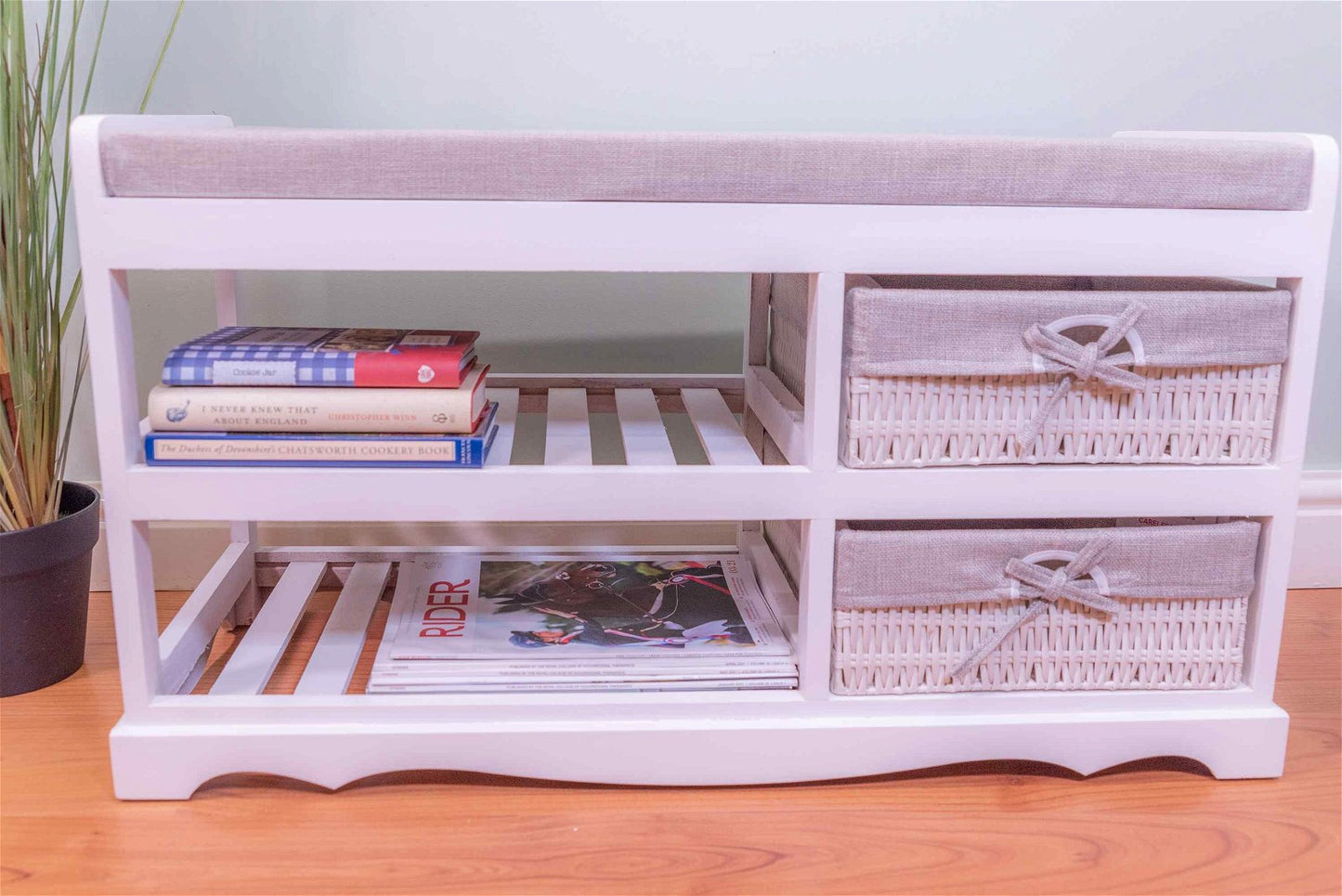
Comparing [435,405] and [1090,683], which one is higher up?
[435,405]

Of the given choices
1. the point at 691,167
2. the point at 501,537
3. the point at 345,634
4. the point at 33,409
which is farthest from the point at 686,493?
the point at 33,409

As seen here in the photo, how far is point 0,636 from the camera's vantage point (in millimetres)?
1100

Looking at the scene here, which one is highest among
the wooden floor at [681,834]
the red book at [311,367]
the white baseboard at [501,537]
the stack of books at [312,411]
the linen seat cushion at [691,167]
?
the linen seat cushion at [691,167]

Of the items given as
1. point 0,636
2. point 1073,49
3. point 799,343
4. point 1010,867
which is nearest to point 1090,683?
point 1010,867

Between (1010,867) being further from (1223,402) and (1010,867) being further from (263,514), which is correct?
(263,514)

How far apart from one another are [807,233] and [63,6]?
0.96 m

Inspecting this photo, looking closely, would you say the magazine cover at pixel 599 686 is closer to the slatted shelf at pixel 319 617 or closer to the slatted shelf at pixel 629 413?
the slatted shelf at pixel 319 617

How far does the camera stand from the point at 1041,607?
3.02ft

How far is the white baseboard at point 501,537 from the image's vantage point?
1.39m

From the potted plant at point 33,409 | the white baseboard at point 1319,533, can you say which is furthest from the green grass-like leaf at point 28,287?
the white baseboard at point 1319,533

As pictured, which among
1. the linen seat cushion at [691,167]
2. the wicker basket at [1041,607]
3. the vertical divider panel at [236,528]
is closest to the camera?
the linen seat cushion at [691,167]

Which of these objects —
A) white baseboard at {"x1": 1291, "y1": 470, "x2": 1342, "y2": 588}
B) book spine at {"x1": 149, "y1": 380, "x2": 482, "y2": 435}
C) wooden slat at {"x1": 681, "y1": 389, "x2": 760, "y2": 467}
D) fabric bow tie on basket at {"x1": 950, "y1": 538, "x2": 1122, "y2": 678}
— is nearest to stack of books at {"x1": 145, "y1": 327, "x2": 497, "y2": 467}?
book spine at {"x1": 149, "y1": 380, "x2": 482, "y2": 435}

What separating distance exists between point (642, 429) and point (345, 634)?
1.19ft

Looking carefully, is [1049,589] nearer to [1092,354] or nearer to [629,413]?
[1092,354]
